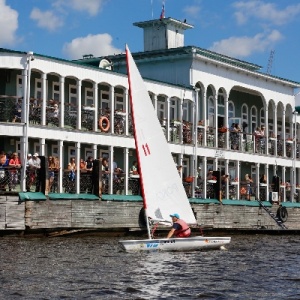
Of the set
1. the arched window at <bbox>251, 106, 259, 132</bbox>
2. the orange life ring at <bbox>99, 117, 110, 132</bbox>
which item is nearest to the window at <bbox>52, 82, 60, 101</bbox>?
the orange life ring at <bbox>99, 117, 110, 132</bbox>

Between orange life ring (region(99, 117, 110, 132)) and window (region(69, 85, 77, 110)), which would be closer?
orange life ring (region(99, 117, 110, 132))

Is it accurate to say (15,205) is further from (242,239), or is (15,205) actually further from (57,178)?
(242,239)

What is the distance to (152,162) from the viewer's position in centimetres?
3422

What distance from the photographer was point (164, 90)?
49531mm

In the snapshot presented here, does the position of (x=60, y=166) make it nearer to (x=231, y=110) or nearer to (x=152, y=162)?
(x=152, y=162)

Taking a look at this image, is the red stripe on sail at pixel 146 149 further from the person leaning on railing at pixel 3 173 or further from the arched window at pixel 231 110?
the arched window at pixel 231 110

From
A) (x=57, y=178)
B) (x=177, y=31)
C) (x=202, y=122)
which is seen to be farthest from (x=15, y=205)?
(x=177, y=31)

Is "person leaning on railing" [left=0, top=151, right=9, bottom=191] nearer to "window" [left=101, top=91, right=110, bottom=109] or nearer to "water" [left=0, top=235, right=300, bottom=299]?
"water" [left=0, top=235, right=300, bottom=299]

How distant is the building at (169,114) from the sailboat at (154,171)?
25.1ft

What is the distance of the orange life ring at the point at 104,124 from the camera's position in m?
45.3

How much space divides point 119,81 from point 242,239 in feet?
32.7

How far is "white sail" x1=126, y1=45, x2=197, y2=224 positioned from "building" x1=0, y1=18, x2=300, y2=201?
765 centimetres

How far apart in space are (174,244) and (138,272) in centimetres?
713

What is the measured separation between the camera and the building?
42.2 metres
